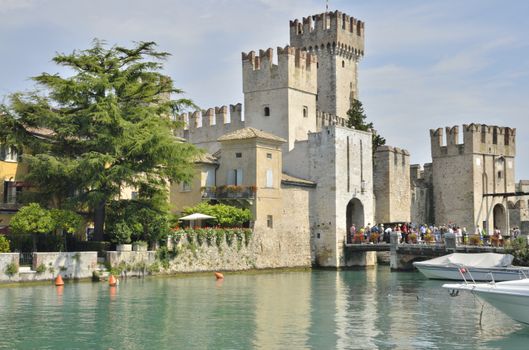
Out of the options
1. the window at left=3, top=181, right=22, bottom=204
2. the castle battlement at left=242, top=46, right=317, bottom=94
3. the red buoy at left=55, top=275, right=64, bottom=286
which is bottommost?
the red buoy at left=55, top=275, right=64, bottom=286

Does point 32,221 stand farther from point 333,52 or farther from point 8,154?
point 333,52

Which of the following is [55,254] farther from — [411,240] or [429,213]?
[429,213]

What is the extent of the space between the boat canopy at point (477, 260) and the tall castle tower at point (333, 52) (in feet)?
73.2

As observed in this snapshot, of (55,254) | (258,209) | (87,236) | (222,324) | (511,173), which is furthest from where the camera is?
(511,173)

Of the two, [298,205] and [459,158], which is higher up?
[459,158]

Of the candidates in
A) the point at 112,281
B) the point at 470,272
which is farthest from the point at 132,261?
the point at 470,272

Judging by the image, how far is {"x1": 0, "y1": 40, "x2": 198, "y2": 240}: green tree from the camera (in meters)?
33.1

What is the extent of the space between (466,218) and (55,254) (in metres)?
30.3

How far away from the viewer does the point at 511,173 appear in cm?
5597

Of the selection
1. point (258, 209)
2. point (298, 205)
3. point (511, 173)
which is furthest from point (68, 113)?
point (511, 173)

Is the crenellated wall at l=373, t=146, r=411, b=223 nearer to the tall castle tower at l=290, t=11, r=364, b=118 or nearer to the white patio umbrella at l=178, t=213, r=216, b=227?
the tall castle tower at l=290, t=11, r=364, b=118

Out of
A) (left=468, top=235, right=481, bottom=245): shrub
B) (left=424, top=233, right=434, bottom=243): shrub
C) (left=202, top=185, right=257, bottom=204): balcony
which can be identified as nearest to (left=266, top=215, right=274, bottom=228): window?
(left=202, top=185, right=257, bottom=204): balcony

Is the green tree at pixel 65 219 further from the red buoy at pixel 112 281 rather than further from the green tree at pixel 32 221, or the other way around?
the red buoy at pixel 112 281

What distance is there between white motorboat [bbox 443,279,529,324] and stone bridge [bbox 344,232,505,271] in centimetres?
1720
